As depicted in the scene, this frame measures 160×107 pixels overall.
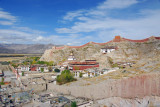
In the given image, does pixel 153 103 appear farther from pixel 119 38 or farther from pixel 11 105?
pixel 119 38

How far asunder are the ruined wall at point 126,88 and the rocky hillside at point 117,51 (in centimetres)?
2149

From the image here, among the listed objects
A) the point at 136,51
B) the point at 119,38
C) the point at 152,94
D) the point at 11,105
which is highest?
the point at 119,38

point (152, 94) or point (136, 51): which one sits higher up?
point (136, 51)

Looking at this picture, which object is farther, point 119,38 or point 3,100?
point 119,38

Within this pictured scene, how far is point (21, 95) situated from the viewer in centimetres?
2078

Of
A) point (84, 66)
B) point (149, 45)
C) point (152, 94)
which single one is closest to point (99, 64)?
point (84, 66)

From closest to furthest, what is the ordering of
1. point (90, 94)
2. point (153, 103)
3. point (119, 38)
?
1. point (153, 103)
2. point (90, 94)
3. point (119, 38)

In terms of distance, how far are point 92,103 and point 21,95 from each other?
8950mm

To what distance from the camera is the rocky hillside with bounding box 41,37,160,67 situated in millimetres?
47188

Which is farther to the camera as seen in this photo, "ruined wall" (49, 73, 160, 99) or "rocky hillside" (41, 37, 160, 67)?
"rocky hillside" (41, 37, 160, 67)

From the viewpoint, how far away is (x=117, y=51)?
50.5 metres

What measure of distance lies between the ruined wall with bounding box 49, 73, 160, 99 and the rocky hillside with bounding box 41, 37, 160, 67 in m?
21.5

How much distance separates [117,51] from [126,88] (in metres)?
34.5

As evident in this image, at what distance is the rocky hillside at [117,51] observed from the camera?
47188 mm
